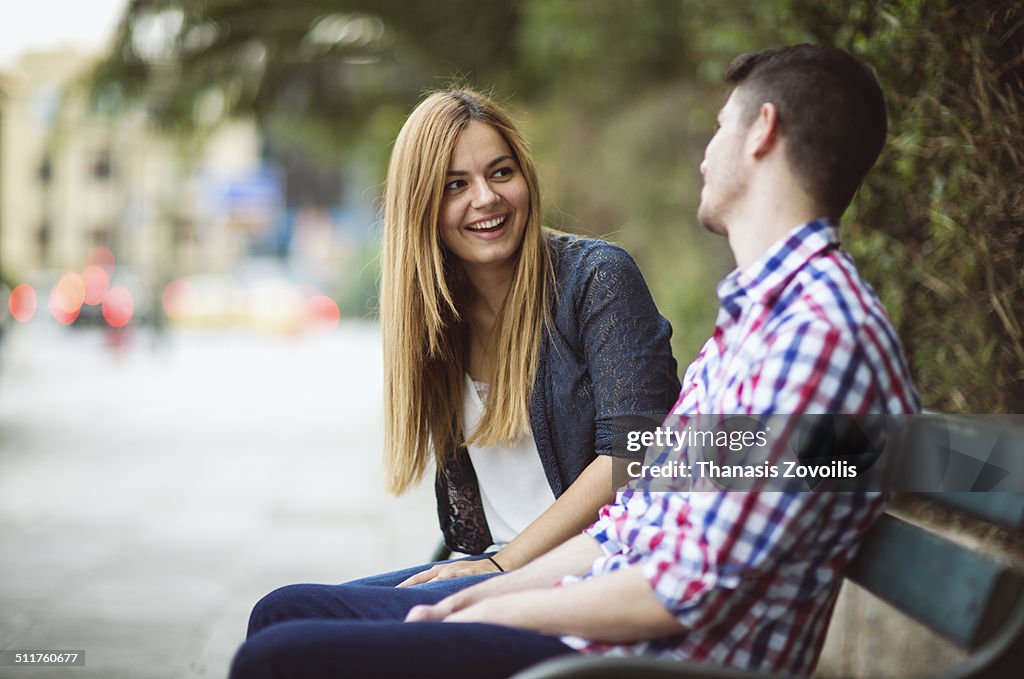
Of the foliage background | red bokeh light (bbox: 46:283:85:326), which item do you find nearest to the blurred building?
red bokeh light (bbox: 46:283:85:326)

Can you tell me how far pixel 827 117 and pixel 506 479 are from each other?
139 centimetres

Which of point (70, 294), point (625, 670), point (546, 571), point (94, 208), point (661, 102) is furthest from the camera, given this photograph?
point (94, 208)

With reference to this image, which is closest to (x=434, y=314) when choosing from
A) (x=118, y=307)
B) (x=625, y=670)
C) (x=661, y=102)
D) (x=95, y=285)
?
(x=625, y=670)

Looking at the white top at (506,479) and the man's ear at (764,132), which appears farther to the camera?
the white top at (506,479)

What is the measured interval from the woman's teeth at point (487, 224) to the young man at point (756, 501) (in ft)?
3.05

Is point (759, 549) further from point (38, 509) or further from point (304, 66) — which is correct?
point (304, 66)

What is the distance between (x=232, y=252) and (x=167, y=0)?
53590mm

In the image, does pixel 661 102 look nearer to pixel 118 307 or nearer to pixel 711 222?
pixel 711 222

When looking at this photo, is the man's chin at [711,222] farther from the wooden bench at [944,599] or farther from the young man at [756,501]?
the wooden bench at [944,599]

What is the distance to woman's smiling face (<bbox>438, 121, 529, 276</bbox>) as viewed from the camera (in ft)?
9.26

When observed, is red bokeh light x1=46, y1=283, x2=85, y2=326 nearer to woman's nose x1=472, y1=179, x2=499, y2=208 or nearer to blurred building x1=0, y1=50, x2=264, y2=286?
blurred building x1=0, y1=50, x2=264, y2=286

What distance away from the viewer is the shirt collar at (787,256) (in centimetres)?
182

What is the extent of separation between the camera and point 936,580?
5.57 ft

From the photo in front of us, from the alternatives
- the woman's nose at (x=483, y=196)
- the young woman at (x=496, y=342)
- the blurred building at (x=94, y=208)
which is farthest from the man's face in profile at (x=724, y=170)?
the blurred building at (x=94, y=208)
